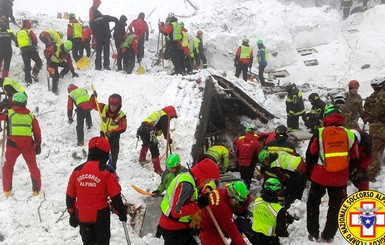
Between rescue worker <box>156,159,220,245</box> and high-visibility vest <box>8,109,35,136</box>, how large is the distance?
345 centimetres

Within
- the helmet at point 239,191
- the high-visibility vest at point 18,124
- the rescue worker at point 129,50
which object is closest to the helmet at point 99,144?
the helmet at point 239,191

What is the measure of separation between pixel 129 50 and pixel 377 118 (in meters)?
8.14

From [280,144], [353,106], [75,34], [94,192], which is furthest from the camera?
[75,34]

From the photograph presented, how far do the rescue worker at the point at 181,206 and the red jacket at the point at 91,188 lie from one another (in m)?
0.71

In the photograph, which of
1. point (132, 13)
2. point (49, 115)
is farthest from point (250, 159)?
point (132, 13)

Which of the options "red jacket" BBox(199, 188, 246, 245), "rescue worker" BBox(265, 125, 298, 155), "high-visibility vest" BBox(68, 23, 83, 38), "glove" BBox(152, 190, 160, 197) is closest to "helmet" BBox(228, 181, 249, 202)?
"red jacket" BBox(199, 188, 246, 245)

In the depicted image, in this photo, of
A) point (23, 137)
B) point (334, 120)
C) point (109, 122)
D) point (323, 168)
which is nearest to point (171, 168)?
point (109, 122)

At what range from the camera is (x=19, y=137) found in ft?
23.4

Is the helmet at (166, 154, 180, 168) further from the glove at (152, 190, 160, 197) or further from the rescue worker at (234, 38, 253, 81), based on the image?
the rescue worker at (234, 38, 253, 81)

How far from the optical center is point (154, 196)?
297 inches

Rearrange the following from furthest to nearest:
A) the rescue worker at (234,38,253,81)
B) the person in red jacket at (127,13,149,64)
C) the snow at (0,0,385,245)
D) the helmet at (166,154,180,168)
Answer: the person in red jacket at (127,13,149,64), the rescue worker at (234,38,253,81), the snow at (0,0,385,245), the helmet at (166,154,180,168)

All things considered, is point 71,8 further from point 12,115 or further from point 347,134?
point 347,134

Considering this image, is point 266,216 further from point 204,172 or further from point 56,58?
point 56,58

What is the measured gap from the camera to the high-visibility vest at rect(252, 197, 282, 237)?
16.5 feet
